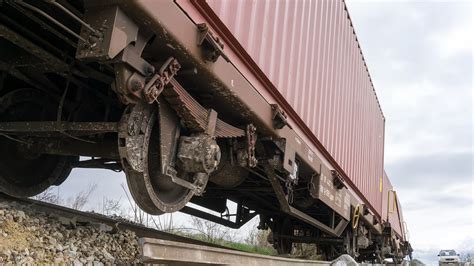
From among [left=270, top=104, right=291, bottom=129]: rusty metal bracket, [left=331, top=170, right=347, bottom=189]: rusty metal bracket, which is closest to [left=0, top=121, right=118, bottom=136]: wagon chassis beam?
[left=270, top=104, right=291, bottom=129]: rusty metal bracket

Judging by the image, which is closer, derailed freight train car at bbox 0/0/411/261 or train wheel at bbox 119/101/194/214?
derailed freight train car at bbox 0/0/411/261

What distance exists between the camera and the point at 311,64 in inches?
205

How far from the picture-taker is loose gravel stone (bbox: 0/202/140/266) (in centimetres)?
266

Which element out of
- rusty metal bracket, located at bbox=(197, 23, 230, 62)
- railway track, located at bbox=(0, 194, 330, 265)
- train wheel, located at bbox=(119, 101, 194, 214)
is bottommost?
railway track, located at bbox=(0, 194, 330, 265)

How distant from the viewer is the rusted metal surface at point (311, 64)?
11.4ft

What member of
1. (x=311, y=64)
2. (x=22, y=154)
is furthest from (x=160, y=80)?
(x=311, y=64)

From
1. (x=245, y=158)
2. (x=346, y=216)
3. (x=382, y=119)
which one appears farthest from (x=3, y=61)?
(x=382, y=119)

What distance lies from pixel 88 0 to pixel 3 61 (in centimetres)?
98

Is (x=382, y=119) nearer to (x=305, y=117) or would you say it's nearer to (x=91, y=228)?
(x=305, y=117)

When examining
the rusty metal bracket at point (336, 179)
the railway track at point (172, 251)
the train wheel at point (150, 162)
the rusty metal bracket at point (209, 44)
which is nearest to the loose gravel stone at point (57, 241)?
the railway track at point (172, 251)

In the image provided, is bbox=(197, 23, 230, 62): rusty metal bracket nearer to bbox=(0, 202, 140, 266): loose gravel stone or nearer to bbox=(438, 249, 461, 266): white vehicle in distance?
bbox=(0, 202, 140, 266): loose gravel stone

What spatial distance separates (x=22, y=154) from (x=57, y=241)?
120 cm

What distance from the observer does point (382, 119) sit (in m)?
11.7

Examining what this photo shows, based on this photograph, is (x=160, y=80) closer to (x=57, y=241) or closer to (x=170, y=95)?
(x=170, y=95)
